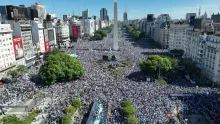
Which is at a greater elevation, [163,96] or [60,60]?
[60,60]

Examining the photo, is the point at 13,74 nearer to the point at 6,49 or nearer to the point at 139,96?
the point at 6,49

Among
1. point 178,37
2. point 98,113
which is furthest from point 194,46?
point 98,113

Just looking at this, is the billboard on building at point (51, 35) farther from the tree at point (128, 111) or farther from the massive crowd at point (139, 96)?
the tree at point (128, 111)

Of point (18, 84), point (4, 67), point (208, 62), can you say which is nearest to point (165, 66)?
point (208, 62)

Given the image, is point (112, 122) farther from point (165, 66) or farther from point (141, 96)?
point (165, 66)

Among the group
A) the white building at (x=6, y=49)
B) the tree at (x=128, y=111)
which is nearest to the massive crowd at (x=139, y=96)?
the tree at (x=128, y=111)

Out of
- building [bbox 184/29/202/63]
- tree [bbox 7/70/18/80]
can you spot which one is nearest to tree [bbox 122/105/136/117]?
tree [bbox 7/70/18/80]
